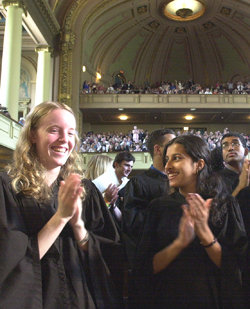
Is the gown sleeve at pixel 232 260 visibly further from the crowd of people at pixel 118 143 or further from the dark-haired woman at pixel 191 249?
the crowd of people at pixel 118 143

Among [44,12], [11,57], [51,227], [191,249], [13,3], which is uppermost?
[44,12]

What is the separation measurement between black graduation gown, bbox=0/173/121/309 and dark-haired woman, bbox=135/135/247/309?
0.67 feet

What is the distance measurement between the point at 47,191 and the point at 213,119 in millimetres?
19665

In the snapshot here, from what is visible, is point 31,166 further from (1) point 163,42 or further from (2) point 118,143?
(1) point 163,42

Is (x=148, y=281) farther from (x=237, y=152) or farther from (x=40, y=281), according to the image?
(x=237, y=152)

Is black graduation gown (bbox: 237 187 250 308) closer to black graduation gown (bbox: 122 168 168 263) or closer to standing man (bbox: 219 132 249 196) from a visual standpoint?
black graduation gown (bbox: 122 168 168 263)

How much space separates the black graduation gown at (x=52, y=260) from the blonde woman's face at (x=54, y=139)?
0.17 metres

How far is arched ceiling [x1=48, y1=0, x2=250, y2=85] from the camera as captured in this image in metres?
18.2

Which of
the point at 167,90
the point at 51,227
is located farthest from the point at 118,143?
the point at 51,227

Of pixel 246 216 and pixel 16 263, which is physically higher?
pixel 246 216

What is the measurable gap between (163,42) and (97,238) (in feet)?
71.8

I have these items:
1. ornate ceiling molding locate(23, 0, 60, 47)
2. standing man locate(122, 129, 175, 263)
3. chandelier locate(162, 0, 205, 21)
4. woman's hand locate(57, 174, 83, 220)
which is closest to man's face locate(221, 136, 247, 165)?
standing man locate(122, 129, 175, 263)

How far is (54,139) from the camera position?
5.73ft

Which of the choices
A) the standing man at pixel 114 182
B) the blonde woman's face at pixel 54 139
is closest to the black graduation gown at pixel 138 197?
the standing man at pixel 114 182
